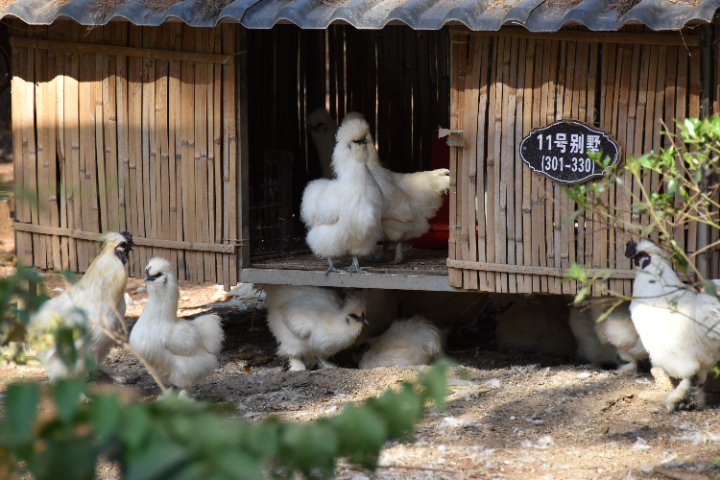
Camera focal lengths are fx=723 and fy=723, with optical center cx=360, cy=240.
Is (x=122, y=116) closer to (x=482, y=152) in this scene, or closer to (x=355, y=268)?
(x=355, y=268)

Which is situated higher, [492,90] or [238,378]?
[492,90]

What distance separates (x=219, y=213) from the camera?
6.32m

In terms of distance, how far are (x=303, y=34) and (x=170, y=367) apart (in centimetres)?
496

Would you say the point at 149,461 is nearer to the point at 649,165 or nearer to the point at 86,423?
the point at 86,423

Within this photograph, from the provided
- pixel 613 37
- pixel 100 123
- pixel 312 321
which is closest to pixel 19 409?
pixel 613 37

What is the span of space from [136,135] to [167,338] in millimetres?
2146

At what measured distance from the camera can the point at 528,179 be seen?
18.3 feet

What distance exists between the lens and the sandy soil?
434 cm

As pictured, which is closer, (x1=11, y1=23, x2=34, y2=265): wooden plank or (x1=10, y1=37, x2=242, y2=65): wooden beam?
(x1=10, y1=37, x2=242, y2=65): wooden beam

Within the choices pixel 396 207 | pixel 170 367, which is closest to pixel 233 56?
pixel 396 207

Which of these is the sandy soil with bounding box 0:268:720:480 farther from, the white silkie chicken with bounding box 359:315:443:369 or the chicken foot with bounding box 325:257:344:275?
the chicken foot with bounding box 325:257:344:275

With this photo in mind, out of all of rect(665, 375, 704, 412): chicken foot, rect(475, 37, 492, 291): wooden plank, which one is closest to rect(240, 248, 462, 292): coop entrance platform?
rect(475, 37, 492, 291): wooden plank

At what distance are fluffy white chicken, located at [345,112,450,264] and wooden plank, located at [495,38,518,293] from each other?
3.84 ft

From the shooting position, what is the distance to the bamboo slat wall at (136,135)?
623 centimetres
